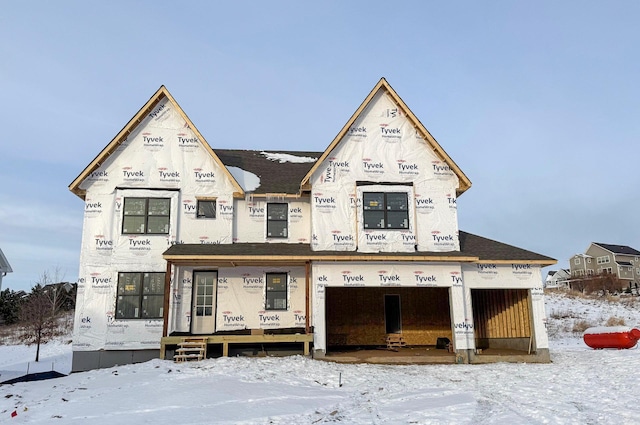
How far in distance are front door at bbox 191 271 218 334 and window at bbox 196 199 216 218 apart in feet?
7.06

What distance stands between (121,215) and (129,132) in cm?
321

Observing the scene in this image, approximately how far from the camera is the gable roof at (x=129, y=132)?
16.2m

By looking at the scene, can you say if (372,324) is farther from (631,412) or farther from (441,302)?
(631,412)

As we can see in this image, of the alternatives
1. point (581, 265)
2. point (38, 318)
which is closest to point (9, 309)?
point (38, 318)

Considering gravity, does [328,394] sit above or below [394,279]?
below

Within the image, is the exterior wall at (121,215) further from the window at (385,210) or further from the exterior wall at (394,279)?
the window at (385,210)

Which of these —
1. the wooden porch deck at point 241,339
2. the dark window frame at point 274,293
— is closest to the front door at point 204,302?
the wooden porch deck at point 241,339

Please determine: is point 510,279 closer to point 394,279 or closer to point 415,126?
point 394,279

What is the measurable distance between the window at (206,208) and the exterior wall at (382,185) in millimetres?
3880

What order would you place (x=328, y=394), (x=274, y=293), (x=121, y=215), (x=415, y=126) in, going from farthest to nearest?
(x=415, y=126)
(x=274, y=293)
(x=121, y=215)
(x=328, y=394)

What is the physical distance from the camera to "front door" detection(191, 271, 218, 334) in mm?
16281

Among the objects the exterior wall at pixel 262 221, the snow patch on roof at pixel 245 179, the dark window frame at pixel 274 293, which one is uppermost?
the snow patch on roof at pixel 245 179

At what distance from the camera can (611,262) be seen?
6875 centimetres

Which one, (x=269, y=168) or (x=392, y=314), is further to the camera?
(x=269, y=168)
